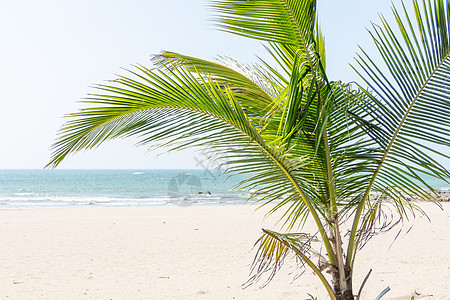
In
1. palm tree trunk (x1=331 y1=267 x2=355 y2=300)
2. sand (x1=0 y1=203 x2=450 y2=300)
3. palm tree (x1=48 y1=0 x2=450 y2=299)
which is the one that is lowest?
sand (x1=0 y1=203 x2=450 y2=300)

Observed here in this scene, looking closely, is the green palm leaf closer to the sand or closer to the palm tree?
the palm tree

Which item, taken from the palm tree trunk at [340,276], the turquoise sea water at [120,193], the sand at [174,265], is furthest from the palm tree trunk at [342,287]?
the sand at [174,265]

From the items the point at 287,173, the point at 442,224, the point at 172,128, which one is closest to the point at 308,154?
the point at 287,173

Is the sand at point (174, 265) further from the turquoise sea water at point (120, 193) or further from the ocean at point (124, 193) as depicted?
the turquoise sea water at point (120, 193)

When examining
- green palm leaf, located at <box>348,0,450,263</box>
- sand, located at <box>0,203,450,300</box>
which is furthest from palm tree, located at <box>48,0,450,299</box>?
sand, located at <box>0,203,450,300</box>

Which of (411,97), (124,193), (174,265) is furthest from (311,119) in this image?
(124,193)

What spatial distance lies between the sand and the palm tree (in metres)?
2.17

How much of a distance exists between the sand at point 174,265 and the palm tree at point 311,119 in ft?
7.13

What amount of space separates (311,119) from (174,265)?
13.1 feet

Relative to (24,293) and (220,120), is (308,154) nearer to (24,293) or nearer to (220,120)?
(220,120)

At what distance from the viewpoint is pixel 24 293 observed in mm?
4734

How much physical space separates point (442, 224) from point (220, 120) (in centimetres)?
987

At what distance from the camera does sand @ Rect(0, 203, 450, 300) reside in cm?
478

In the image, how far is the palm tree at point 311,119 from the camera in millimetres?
2508
